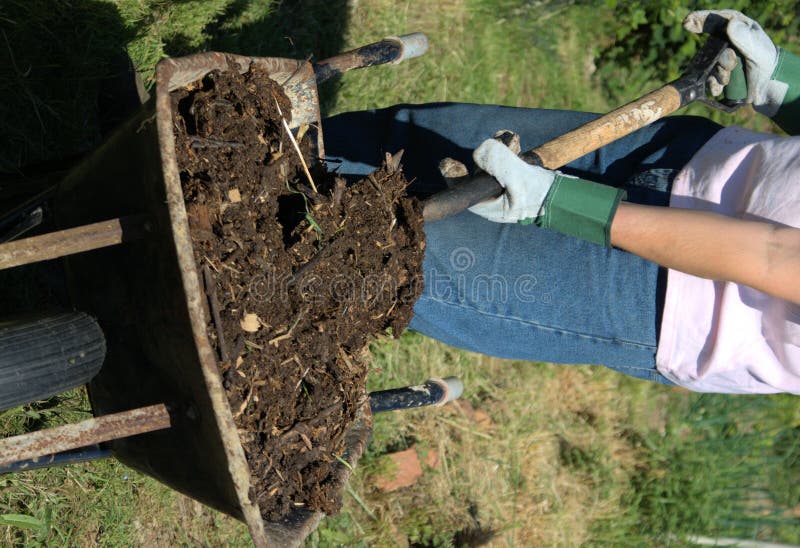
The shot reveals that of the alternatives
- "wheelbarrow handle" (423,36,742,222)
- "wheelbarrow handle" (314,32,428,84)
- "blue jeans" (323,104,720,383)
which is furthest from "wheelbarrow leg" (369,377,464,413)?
"wheelbarrow handle" (314,32,428,84)

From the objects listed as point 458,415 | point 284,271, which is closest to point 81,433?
point 284,271

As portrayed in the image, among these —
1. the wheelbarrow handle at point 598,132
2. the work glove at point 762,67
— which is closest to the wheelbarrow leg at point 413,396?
the wheelbarrow handle at point 598,132

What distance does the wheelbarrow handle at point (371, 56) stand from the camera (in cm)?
196

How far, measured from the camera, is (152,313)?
1.43 metres

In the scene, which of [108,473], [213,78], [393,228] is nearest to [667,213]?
[393,228]

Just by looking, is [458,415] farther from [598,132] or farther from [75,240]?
[75,240]

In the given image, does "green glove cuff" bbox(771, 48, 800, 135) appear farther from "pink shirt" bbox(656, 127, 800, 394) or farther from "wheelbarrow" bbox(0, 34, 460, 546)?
"wheelbarrow" bbox(0, 34, 460, 546)

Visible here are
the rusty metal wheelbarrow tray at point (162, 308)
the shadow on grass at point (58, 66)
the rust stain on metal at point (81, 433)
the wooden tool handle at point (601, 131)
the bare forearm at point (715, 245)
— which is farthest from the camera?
the shadow on grass at point (58, 66)

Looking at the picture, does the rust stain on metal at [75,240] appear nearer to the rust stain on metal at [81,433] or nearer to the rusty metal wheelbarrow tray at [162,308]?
the rusty metal wheelbarrow tray at [162,308]

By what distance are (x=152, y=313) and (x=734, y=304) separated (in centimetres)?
134

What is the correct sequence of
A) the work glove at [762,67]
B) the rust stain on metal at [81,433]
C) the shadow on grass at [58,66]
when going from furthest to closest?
the shadow on grass at [58,66]
the work glove at [762,67]
the rust stain on metal at [81,433]

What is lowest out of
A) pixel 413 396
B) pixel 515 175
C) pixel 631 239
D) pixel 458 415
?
pixel 458 415

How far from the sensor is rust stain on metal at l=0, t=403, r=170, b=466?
139cm

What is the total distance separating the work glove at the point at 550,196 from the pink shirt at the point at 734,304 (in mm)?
165
